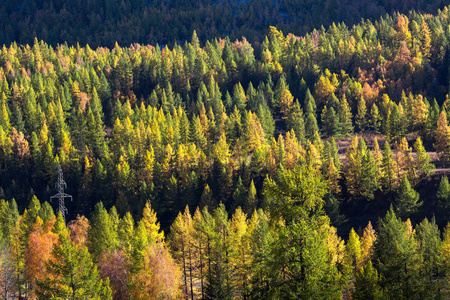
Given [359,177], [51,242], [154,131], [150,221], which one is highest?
[154,131]

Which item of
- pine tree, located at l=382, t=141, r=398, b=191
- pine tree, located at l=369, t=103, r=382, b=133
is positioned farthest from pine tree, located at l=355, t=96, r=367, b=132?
pine tree, located at l=382, t=141, r=398, b=191

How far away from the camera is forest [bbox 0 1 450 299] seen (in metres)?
44.3

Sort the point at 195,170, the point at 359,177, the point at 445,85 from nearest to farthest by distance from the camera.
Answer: the point at 359,177, the point at 195,170, the point at 445,85

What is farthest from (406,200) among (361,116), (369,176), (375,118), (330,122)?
(361,116)

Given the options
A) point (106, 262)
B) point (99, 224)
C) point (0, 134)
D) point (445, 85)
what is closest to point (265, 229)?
point (106, 262)

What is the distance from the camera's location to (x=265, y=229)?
167 ft

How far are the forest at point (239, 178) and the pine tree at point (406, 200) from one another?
389 mm

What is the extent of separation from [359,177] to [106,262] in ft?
201

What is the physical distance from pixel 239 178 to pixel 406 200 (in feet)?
108

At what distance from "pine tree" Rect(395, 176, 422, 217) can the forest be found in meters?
0.39

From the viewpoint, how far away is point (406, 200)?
95.4m

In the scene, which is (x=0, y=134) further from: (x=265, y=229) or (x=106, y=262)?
(x=265, y=229)

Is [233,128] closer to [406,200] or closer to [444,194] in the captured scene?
[406,200]

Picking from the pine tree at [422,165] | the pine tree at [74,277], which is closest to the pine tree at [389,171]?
the pine tree at [422,165]
